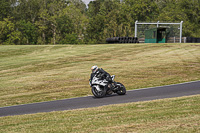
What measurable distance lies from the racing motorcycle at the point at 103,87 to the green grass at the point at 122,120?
3002 millimetres

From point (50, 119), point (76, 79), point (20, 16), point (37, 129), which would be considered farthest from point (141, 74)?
point (20, 16)

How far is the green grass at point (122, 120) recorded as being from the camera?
8.30m

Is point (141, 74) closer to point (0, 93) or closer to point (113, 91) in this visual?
point (113, 91)

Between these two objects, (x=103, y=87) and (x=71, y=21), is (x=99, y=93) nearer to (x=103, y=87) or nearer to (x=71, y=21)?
(x=103, y=87)

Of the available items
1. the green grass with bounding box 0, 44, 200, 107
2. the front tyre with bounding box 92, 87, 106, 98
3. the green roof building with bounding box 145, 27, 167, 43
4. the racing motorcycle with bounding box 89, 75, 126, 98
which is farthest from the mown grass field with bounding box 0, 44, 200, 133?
the green roof building with bounding box 145, 27, 167, 43

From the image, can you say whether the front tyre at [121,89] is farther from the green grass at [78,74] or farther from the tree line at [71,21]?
the tree line at [71,21]

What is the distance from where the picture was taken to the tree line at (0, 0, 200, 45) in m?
94.2

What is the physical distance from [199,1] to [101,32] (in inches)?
1282

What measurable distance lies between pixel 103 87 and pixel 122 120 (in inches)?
245

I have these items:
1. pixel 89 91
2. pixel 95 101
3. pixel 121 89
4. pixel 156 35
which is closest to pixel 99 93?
pixel 95 101

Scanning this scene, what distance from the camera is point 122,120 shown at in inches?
377

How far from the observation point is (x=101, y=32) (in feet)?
313

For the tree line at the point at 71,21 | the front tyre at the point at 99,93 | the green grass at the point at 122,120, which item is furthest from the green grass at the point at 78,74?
the tree line at the point at 71,21

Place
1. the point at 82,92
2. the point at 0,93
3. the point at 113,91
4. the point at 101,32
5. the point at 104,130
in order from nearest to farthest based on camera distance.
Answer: the point at 104,130 → the point at 113,91 → the point at 82,92 → the point at 0,93 → the point at 101,32
